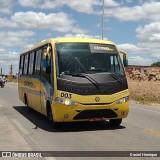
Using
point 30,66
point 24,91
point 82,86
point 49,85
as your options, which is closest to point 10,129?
point 49,85

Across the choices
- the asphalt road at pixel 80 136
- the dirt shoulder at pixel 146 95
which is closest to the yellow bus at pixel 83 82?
the asphalt road at pixel 80 136

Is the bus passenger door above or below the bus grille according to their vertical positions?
above

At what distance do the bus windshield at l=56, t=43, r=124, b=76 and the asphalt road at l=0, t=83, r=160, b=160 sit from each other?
1.73 meters

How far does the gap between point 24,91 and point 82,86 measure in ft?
24.7

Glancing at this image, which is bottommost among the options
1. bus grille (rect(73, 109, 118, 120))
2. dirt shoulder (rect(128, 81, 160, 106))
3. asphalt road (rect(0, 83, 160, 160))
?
dirt shoulder (rect(128, 81, 160, 106))

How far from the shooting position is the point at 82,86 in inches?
446

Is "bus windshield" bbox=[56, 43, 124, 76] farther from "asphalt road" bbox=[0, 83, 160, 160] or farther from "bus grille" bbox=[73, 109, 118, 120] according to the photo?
"asphalt road" bbox=[0, 83, 160, 160]

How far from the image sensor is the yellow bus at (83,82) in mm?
11359

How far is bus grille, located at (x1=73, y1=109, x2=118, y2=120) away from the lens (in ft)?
37.6

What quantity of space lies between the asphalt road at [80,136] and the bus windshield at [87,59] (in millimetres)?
1731

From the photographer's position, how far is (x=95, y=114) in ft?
38.0

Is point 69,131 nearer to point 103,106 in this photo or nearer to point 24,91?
point 103,106

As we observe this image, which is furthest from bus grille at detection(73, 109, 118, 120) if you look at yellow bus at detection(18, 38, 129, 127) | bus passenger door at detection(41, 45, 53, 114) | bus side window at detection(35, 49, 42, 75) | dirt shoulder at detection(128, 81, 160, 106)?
dirt shoulder at detection(128, 81, 160, 106)

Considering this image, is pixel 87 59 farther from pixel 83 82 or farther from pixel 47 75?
pixel 47 75
